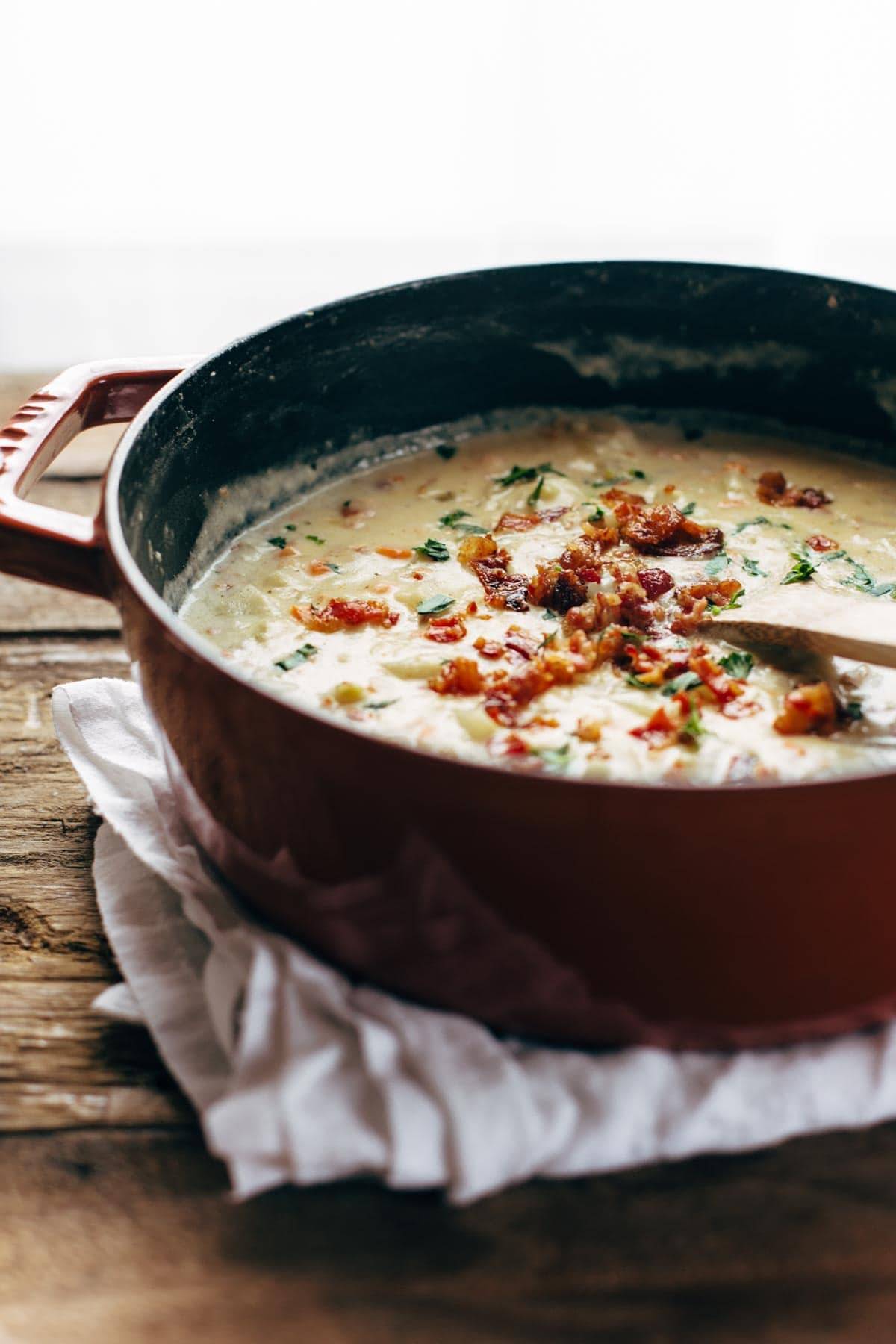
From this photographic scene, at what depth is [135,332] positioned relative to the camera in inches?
247

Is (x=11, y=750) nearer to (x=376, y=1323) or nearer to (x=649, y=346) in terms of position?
(x=376, y=1323)

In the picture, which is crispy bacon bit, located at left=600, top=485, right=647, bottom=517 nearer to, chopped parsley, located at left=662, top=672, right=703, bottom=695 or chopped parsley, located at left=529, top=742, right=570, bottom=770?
chopped parsley, located at left=662, top=672, right=703, bottom=695

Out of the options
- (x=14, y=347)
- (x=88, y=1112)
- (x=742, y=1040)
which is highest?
(x=742, y=1040)

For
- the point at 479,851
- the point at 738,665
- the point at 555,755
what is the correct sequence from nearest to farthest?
1. the point at 479,851
2. the point at 555,755
3. the point at 738,665

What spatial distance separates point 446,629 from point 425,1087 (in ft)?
2.96

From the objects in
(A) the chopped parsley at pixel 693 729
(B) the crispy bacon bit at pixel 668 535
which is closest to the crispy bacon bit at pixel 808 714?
(A) the chopped parsley at pixel 693 729

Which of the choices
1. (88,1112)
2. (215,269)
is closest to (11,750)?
(88,1112)

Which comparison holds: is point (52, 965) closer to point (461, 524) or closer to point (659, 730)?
point (659, 730)

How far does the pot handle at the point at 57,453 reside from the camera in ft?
6.13

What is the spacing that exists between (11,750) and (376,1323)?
1.33m

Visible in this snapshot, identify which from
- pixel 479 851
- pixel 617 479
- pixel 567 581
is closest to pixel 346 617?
pixel 567 581

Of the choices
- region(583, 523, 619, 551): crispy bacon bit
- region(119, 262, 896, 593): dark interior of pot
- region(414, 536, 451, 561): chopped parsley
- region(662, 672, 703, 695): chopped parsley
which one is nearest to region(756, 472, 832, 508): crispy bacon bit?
region(119, 262, 896, 593): dark interior of pot

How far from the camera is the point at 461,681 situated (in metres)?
2.14

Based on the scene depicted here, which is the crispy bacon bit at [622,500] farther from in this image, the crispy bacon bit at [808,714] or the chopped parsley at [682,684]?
the crispy bacon bit at [808,714]
